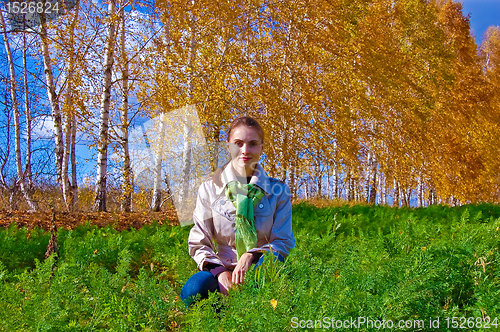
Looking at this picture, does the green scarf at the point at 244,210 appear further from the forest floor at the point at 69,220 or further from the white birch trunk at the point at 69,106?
the white birch trunk at the point at 69,106

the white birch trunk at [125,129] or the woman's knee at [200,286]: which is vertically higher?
the white birch trunk at [125,129]

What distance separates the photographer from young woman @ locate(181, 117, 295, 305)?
2.30 m

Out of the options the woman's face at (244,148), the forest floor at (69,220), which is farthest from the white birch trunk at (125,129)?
the woman's face at (244,148)

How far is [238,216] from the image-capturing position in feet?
7.61

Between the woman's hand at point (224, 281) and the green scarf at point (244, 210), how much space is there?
0.18 metres

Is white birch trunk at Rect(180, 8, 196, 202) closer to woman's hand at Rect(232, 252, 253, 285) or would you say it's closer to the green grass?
the green grass

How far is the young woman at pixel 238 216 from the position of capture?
2299mm

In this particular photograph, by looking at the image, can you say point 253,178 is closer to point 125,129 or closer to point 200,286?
point 200,286

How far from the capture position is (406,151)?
40.4ft

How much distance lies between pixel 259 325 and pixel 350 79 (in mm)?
10101

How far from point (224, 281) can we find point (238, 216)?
0.39 metres

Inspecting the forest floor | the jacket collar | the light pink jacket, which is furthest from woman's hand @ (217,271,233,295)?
the forest floor

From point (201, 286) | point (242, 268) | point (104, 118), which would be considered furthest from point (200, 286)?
point (104, 118)

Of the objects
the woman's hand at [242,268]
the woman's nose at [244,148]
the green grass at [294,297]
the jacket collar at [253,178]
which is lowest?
the green grass at [294,297]
